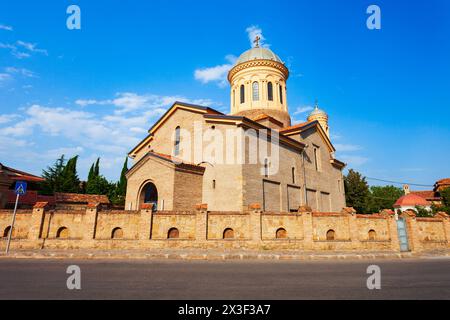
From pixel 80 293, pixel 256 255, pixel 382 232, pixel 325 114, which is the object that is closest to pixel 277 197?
pixel 382 232

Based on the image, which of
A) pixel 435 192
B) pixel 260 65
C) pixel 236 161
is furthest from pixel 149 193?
pixel 435 192

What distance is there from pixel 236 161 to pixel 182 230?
6.08 meters

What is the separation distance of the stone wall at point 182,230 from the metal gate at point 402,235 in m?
1.09

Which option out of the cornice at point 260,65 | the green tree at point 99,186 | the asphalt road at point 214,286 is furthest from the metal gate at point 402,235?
the green tree at point 99,186

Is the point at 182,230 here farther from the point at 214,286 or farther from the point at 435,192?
the point at 435,192

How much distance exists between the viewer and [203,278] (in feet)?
22.2

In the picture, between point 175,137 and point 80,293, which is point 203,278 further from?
point 175,137

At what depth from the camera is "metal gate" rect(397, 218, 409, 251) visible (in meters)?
15.4

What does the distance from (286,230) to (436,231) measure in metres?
10.8

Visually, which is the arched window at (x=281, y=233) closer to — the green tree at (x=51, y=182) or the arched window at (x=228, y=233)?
the arched window at (x=228, y=233)

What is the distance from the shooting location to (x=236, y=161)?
1766cm

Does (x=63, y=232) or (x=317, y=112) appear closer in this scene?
(x=63, y=232)

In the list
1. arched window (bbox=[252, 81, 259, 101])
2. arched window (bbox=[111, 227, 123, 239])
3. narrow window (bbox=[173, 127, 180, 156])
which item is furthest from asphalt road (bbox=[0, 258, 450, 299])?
arched window (bbox=[252, 81, 259, 101])
